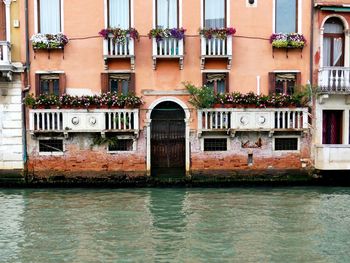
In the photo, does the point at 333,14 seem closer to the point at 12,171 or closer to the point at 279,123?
the point at 279,123

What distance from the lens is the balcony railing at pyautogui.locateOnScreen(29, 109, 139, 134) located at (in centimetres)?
1538

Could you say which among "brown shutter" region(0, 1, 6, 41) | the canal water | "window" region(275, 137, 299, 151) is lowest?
the canal water

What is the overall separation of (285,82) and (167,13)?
13.7 ft

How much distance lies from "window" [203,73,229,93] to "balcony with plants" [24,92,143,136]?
2.36m

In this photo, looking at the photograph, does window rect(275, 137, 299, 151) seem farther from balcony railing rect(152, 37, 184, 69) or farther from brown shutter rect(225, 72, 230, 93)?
balcony railing rect(152, 37, 184, 69)

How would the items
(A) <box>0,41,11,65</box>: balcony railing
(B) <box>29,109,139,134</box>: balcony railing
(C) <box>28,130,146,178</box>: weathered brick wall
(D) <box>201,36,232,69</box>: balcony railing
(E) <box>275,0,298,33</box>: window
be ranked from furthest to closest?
1. (E) <box>275,0,298,33</box>: window
2. (C) <box>28,130,146,178</box>: weathered brick wall
3. (D) <box>201,36,232,69</box>: balcony railing
4. (B) <box>29,109,139,134</box>: balcony railing
5. (A) <box>0,41,11,65</box>: balcony railing

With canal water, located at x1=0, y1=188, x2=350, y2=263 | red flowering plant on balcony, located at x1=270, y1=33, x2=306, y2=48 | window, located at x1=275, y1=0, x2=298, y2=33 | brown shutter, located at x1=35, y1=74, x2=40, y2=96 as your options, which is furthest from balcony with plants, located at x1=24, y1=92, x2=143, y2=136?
window, located at x1=275, y1=0, x2=298, y2=33

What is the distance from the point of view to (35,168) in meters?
15.8

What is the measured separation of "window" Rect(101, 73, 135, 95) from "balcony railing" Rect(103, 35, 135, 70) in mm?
574

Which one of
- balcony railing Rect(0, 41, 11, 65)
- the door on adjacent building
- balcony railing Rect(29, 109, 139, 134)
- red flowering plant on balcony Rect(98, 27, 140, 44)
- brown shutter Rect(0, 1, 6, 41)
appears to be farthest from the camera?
the door on adjacent building

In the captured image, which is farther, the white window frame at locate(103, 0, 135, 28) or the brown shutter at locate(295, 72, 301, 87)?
the brown shutter at locate(295, 72, 301, 87)

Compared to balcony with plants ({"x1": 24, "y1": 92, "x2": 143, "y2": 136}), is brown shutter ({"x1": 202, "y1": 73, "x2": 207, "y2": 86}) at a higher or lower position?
higher

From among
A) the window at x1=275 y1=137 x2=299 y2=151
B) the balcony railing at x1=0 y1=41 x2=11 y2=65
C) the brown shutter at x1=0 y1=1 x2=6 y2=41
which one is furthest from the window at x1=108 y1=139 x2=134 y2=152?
the brown shutter at x1=0 y1=1 x2=6 y2=41

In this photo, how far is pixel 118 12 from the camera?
15844 millimetres
